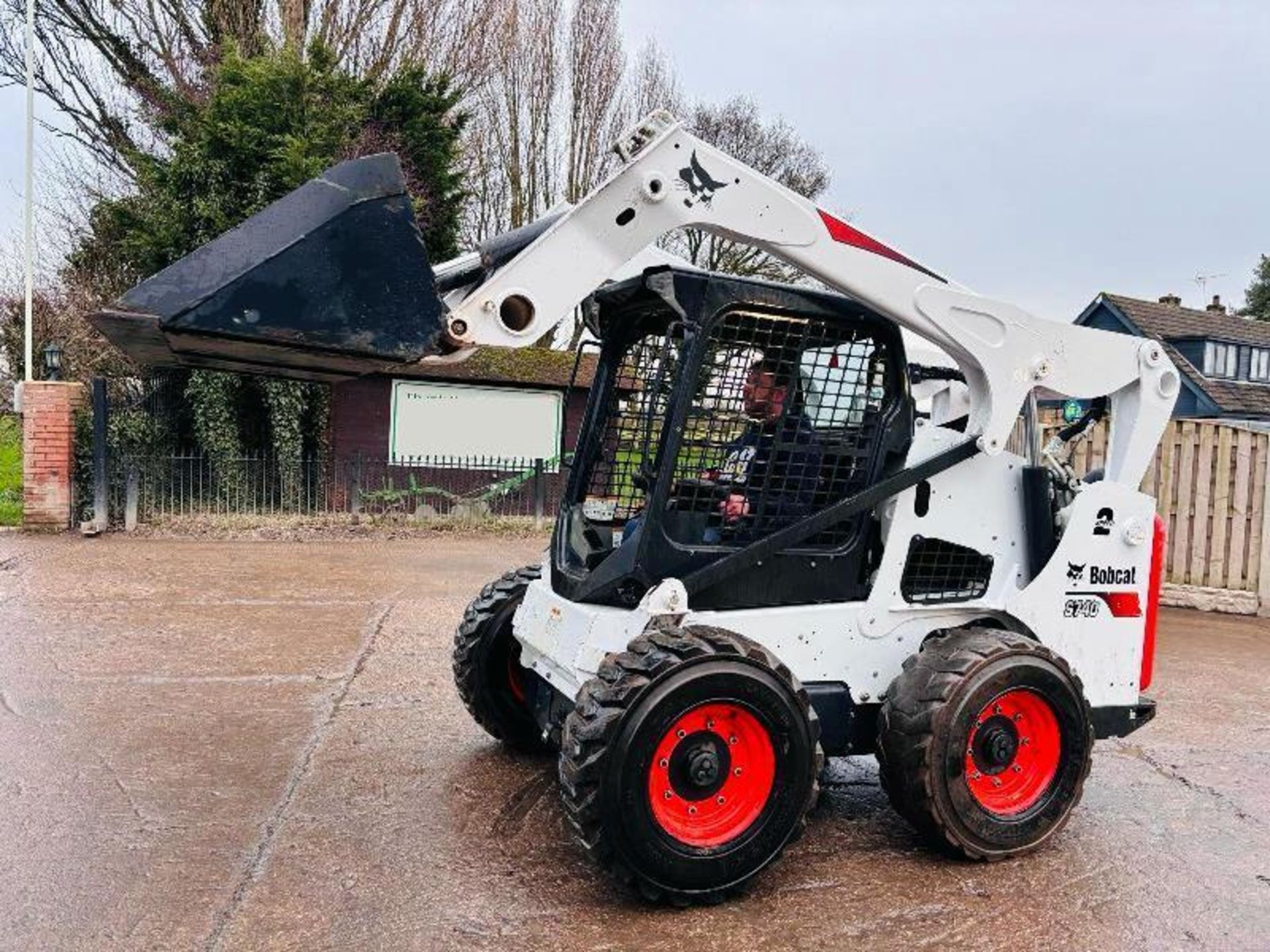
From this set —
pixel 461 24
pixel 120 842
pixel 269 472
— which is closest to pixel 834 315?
pixel 120 842

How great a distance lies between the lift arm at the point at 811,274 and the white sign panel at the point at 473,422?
11389mm

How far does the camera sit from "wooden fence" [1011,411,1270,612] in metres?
9.62

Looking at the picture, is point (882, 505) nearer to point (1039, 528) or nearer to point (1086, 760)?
point (1039, 528)

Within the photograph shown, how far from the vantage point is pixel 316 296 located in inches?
121

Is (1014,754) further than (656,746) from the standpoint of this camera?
Yes

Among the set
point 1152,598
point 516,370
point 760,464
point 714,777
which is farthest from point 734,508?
point 516,370

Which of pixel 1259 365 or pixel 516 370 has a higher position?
pixel 1259 365

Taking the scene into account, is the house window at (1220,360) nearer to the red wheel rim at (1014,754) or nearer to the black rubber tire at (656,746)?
the red wheel rim at (1014,754)

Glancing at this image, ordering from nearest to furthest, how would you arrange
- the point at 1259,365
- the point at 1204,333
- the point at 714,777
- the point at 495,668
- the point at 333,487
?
the point at 714,777
the point at 495,668
the point at 333,487
the point at 1204,333
the point at 1259,365

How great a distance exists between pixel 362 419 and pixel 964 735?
1270 centimetres

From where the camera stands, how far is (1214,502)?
9766 mm

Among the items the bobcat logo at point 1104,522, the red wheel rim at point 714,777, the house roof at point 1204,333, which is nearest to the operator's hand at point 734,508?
the red wheel rim at point 714,777

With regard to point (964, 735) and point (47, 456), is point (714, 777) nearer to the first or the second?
point (964, 735)

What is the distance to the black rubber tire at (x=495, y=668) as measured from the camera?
4887mm
